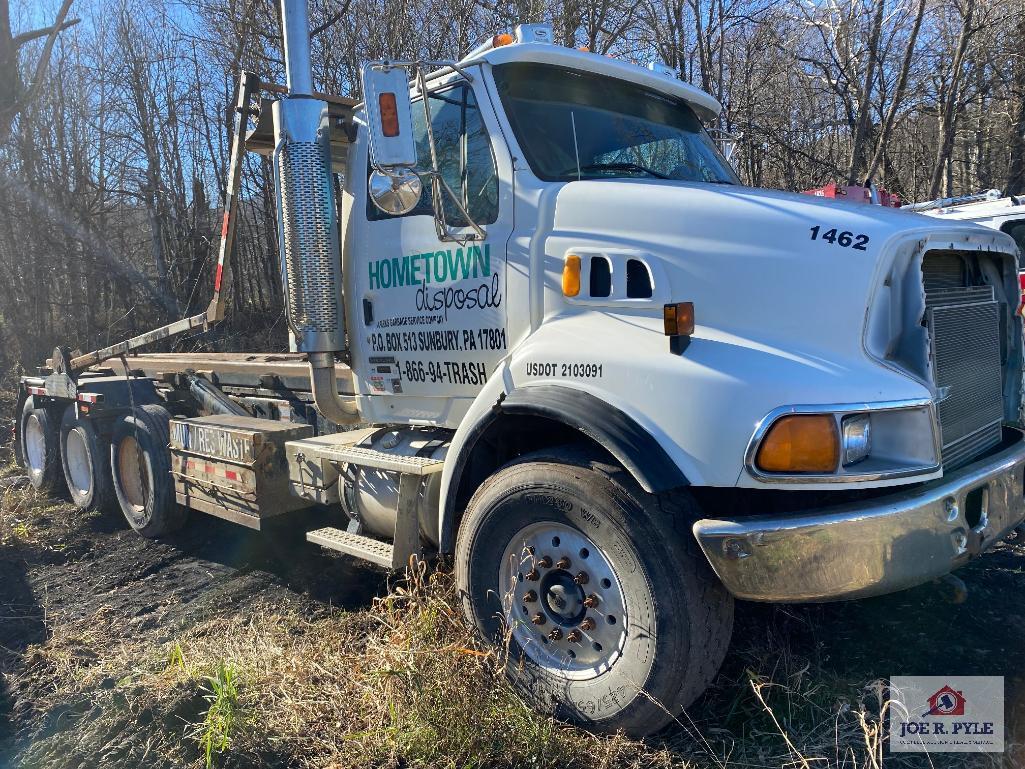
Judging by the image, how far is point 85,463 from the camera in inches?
283

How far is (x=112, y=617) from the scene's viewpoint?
191 inches

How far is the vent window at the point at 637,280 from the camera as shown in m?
3.17

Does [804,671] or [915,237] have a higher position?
[915,237]

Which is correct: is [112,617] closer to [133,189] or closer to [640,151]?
[640,151]

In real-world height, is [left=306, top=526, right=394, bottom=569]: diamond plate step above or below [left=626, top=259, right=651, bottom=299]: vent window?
below

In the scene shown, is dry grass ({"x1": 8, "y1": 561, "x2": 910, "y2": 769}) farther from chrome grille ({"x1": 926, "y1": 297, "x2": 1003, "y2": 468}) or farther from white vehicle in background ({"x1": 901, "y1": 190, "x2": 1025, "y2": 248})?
white vehicle in background ({"x1": 901, "y1": 190, "x2": 1025, "y2": 248})

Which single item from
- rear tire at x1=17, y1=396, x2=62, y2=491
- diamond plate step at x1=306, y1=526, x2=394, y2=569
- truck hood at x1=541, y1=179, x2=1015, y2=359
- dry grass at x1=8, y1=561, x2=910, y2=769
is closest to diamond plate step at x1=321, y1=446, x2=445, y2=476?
diamond plate step at x1=306, y1=526, x2=394, y2=569

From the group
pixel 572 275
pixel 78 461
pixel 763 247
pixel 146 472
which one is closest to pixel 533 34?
pixel 572 275

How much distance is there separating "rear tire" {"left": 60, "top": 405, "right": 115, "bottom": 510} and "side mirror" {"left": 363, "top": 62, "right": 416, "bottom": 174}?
4854mm

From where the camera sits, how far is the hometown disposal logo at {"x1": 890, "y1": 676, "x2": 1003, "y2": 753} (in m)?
2.95

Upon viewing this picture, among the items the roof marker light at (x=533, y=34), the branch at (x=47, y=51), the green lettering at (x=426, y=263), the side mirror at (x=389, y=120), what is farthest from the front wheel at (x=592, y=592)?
the branch at (x=47, y=51)

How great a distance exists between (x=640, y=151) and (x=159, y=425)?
4.38m

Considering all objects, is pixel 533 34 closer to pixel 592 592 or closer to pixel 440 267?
pixel 440 267

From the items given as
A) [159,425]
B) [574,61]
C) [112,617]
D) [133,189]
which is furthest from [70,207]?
[574,61]
